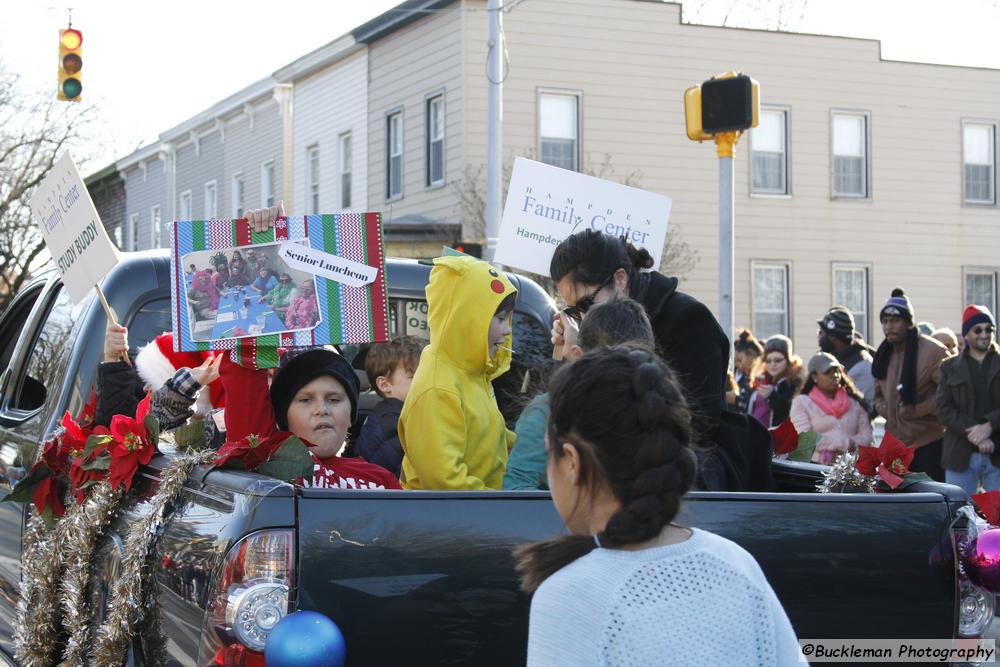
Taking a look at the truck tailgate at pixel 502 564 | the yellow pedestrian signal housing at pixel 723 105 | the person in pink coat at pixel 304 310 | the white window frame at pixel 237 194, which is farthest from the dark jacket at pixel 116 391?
the white window frame at pixel 237 194

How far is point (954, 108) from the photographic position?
25.4m

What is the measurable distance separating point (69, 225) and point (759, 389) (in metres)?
7.84

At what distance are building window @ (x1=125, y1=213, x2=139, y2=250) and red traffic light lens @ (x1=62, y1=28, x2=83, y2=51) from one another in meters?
26.5

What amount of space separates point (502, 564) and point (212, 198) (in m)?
31.4

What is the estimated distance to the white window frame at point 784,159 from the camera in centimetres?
2402

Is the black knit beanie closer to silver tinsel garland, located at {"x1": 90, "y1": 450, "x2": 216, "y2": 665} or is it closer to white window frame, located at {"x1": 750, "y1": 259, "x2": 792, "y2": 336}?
silver tinsel garland, located at {"x1": 90, "y1": 450, "x2": 216, "y2": 665}

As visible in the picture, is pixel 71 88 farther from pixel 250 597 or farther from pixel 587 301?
pixel 250 597

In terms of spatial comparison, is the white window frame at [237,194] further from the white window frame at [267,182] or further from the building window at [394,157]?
the building window at [394,157]

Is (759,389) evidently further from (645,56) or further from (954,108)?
(954,108)

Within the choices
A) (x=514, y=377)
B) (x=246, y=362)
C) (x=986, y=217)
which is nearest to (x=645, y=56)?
(x=986, y=217)

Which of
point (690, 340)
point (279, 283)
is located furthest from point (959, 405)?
point (279, 283)

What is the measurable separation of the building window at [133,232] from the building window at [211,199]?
272 inches

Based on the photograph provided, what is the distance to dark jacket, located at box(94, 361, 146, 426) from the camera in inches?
182

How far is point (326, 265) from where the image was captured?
4309 mm
